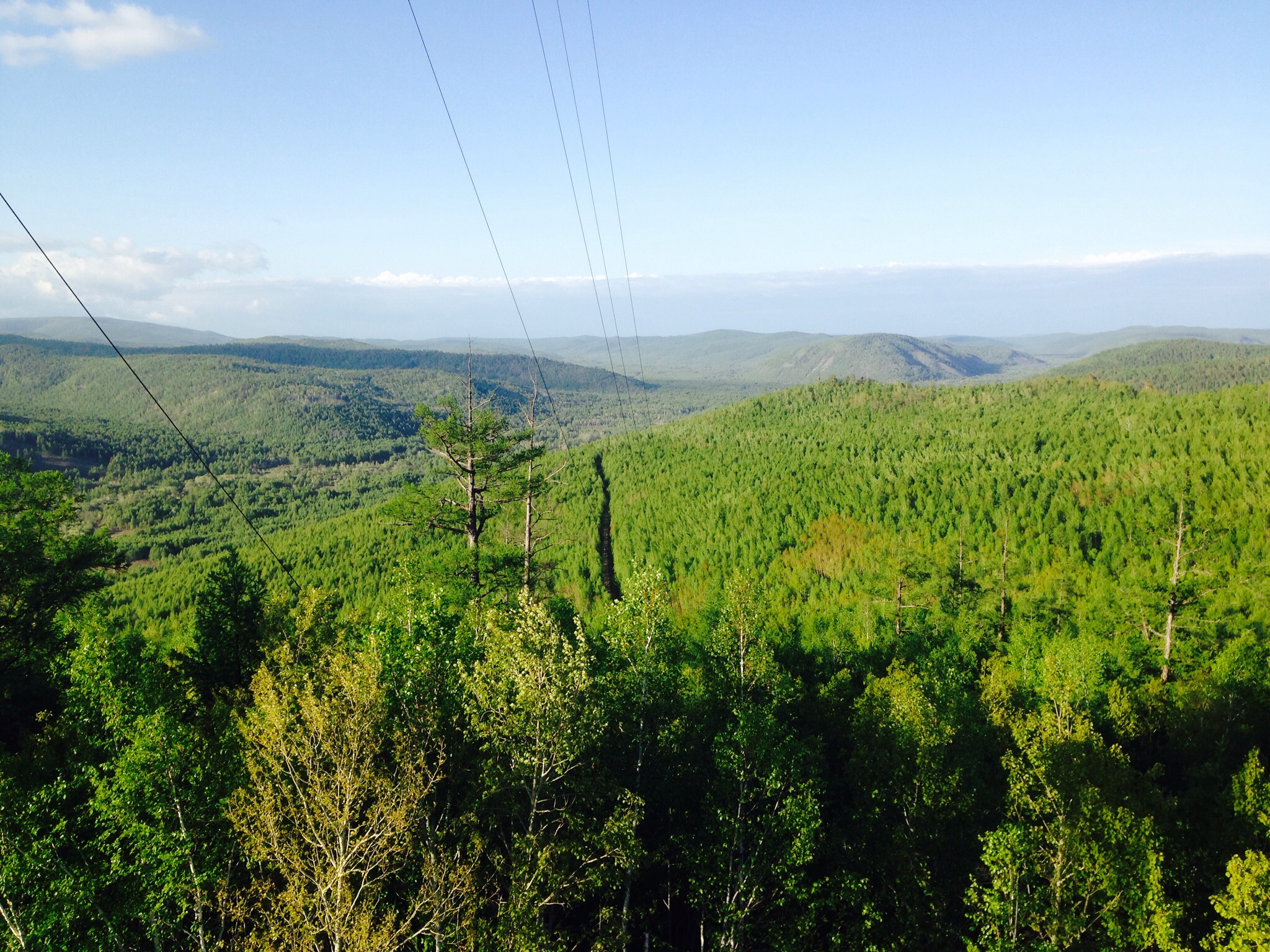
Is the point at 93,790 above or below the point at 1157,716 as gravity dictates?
above

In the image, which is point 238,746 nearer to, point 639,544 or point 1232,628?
point 1232,628

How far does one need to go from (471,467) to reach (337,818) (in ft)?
43.7

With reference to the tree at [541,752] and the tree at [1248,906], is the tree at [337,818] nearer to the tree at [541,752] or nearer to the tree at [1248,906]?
the tree at [541,752]

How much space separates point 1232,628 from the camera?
27.1m

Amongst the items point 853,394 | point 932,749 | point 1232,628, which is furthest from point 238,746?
point 853,394

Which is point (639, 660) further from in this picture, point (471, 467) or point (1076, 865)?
point (1076, 865)

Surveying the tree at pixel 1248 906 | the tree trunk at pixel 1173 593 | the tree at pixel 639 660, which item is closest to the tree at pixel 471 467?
→ the tree at pixel 639 660

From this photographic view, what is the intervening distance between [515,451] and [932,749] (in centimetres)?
1569

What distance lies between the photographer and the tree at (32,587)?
50.9ft

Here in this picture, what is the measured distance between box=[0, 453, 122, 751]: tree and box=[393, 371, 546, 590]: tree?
8.42 m

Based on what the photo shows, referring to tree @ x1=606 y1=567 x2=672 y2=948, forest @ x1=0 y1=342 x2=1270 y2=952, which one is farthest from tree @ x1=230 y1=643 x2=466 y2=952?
tree @ x1=606 y1=567 x2=672 y2=948

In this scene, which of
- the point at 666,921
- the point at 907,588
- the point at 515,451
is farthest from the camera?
the point at 907,588

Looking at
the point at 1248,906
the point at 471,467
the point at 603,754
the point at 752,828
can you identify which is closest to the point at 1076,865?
the point at 1248,906

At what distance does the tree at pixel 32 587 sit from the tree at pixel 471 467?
8422 millimetres
